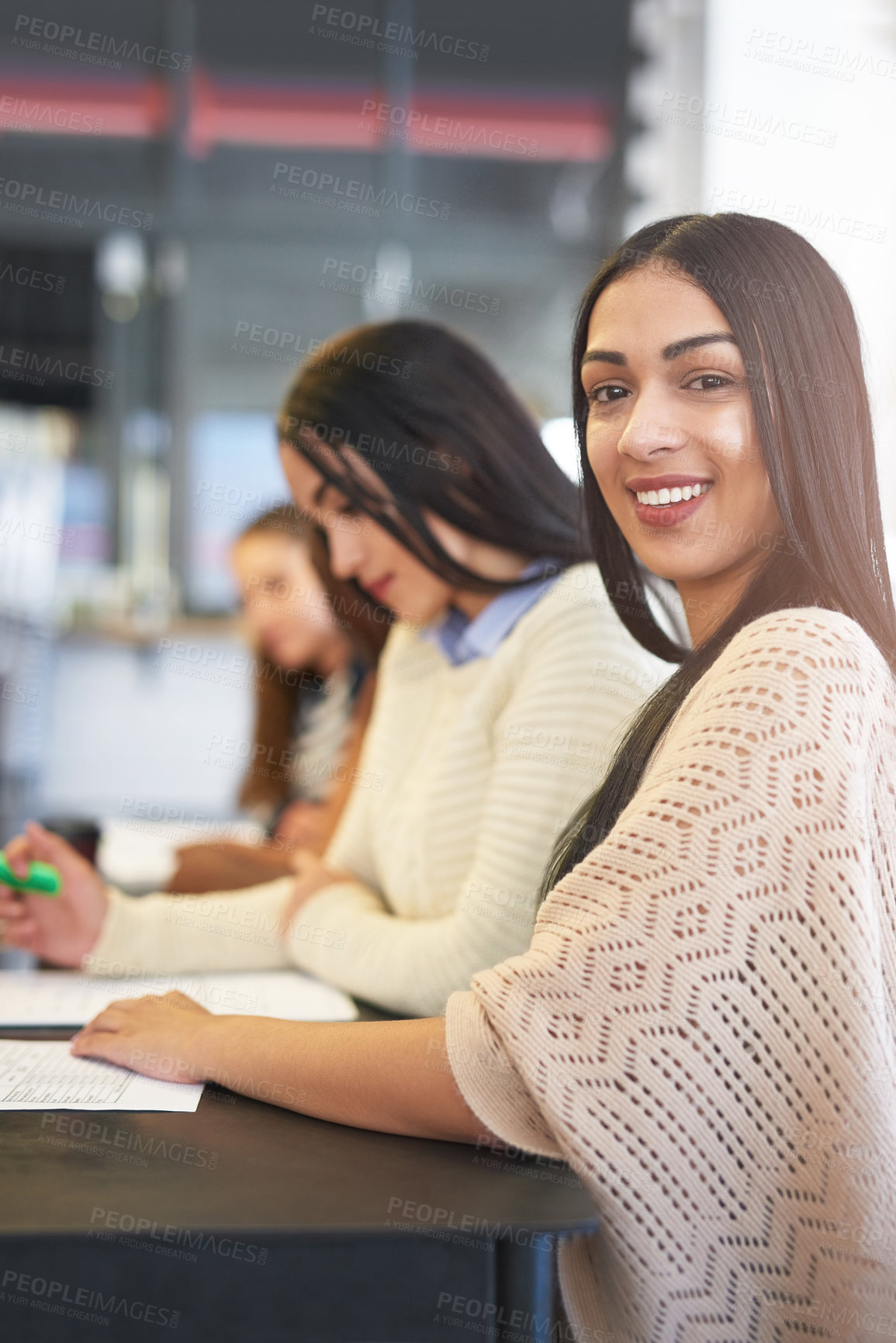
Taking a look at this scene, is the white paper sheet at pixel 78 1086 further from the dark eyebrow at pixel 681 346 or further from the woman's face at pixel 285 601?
the woman's face at pixel 285 601

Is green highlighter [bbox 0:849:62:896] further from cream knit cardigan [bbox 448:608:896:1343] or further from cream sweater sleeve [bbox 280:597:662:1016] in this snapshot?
cream knit cardigan [bbox 448:608:896:1343]

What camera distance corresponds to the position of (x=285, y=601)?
280 cm

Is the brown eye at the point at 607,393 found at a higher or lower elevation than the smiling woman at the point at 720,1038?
higher

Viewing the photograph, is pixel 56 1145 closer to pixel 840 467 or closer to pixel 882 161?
pixel 840 467

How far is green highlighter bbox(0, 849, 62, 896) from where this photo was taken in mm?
1370

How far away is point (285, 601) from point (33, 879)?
1.49m

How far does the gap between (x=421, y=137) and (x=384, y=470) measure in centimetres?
380

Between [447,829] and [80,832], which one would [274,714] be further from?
[447,829]

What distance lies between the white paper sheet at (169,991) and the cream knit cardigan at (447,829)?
0.10 feet

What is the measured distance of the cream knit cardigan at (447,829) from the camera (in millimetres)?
1184

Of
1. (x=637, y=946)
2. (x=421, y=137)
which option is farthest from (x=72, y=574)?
(x=637, y=946)

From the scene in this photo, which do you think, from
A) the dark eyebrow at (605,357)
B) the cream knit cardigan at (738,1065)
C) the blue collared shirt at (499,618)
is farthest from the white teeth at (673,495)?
the blue collared shirt at (499,618)

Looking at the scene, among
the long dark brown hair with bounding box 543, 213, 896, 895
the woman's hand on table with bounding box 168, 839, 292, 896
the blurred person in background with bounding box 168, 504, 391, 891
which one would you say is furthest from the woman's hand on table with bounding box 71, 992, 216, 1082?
the blurred person in background with bounding box 168, 504, 391, 891

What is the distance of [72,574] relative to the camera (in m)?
4.95
